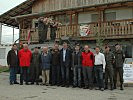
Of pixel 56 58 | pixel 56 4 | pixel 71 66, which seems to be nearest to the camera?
pixel 71 66

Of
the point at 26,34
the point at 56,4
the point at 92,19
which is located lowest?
the point at 26,34

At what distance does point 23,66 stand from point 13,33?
21.7 metres

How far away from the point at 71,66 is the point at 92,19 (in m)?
11.0

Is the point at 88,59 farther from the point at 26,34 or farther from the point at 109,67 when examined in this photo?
the point at 26,34

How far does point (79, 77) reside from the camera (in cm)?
1245

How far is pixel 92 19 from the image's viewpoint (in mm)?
23188

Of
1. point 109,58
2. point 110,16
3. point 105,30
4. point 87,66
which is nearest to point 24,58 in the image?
point 87,66

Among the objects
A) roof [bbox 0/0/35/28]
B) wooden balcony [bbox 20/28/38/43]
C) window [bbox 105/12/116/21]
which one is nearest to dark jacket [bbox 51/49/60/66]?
wooden balcony [bbox 20/28/38/43]

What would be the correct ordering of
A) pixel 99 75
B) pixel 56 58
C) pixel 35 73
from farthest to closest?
pixel 35 73 → pixel 56 58 → pixel 99 75

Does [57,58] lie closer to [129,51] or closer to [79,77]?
[79,77]

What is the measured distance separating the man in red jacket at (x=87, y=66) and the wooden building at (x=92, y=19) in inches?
210

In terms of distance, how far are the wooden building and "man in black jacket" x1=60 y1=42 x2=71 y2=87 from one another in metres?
5.04

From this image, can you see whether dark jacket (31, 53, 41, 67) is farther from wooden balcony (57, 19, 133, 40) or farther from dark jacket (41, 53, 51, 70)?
wooden balcony (57, 19, 133, 40)

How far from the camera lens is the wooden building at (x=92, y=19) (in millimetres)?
19406
